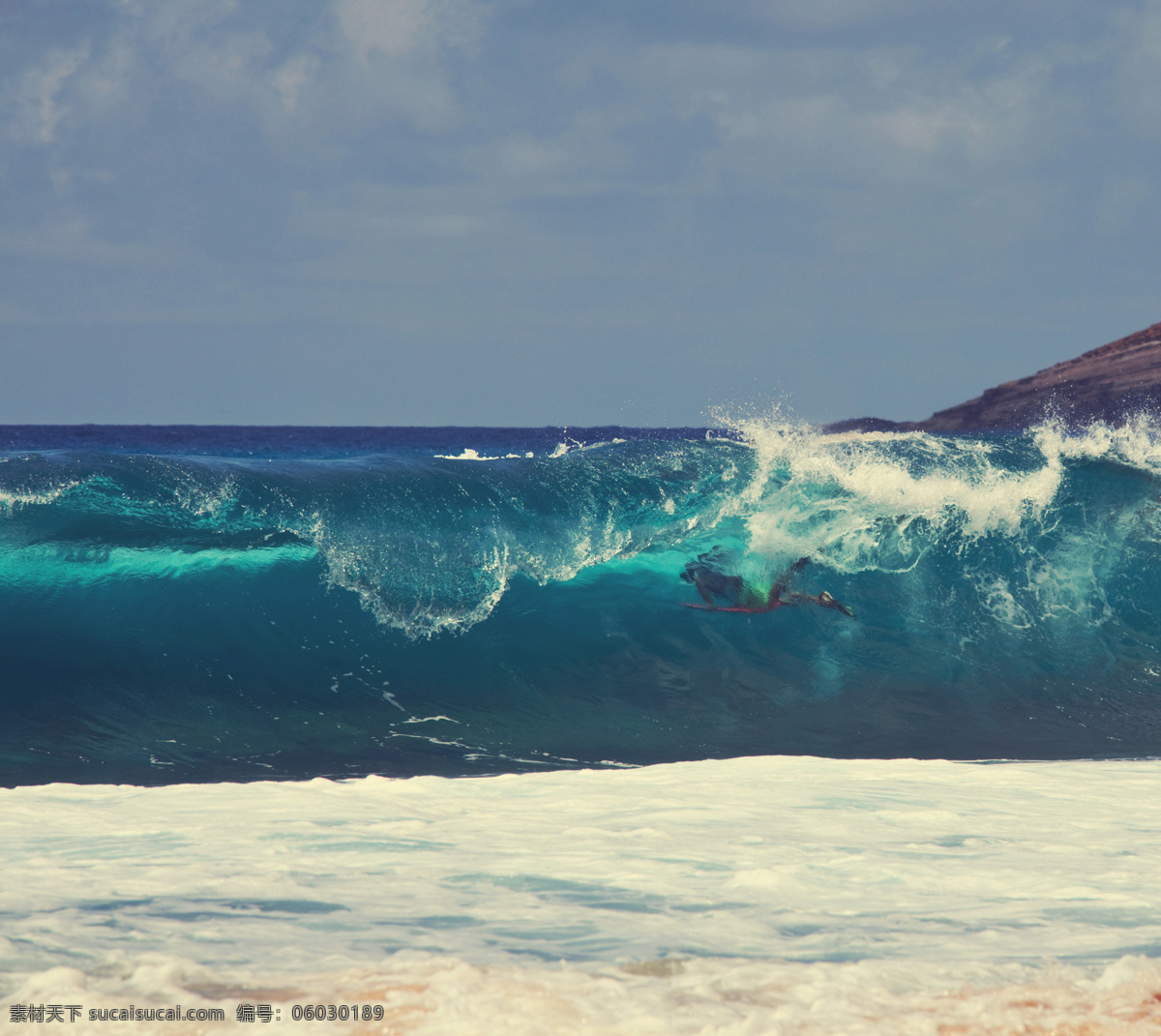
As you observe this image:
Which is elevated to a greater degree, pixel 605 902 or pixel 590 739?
pixel 605 902

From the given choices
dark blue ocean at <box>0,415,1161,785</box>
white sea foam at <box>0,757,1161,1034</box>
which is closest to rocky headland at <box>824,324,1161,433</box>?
dark blue ocean at <box>0,415,1161,785</box>

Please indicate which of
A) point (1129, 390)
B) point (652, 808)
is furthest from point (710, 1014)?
point (1129, 390)

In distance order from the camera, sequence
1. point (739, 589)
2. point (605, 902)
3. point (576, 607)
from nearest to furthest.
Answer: point (605, 902), point (576, 607), point (739, 589)

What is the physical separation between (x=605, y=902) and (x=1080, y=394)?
127ft

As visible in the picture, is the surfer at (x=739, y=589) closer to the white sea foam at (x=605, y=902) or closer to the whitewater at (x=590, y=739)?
the whitewater at (x=590, y=739)

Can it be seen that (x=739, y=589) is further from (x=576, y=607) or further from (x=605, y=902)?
(x=605, y=902)

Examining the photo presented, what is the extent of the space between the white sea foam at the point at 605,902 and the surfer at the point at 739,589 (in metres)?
3.51

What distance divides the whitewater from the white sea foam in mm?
17

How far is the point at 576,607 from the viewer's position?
771 cm

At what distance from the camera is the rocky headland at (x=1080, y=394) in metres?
33.4

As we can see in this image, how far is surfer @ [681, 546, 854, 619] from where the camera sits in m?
7.89

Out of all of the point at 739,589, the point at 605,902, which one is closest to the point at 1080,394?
the point at 739,589

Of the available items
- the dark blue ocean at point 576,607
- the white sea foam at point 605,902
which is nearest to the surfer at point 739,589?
the dark blue ocean at point 576,607

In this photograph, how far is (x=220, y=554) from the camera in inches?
311
